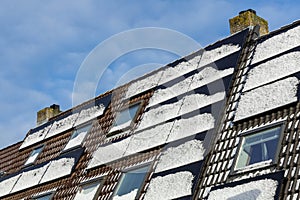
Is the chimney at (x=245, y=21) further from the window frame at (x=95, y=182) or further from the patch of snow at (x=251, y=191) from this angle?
the patch of snow at (x=251, y=191)

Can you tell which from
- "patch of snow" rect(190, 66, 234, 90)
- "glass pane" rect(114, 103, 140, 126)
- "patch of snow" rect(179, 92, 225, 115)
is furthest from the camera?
"glass pane" rect(114, 103, 140, 126)

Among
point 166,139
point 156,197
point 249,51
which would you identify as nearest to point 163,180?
point 156,197

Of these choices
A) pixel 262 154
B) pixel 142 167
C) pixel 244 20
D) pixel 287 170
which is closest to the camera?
pixel 287 170

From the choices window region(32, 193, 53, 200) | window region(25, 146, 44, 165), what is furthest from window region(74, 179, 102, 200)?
window region(25, 146, 44, 165)

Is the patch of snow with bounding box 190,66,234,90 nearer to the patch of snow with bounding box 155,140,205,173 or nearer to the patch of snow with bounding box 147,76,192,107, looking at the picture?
the patch of snow with bounding box 147,76,192,107

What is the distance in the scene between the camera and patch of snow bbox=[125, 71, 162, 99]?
40.4ft

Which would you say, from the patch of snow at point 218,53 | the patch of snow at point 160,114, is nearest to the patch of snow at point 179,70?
the patch of snow at point 218,53

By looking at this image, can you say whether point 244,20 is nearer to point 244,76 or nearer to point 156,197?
point 244,76

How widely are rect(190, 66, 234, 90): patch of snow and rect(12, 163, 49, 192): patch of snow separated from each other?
409 centimetres

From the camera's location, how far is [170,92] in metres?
11.3

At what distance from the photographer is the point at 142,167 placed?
31.7 ft

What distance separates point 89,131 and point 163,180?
4098mm

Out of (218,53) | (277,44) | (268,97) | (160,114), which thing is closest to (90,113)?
(160,114)

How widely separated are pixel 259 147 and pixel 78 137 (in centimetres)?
579
